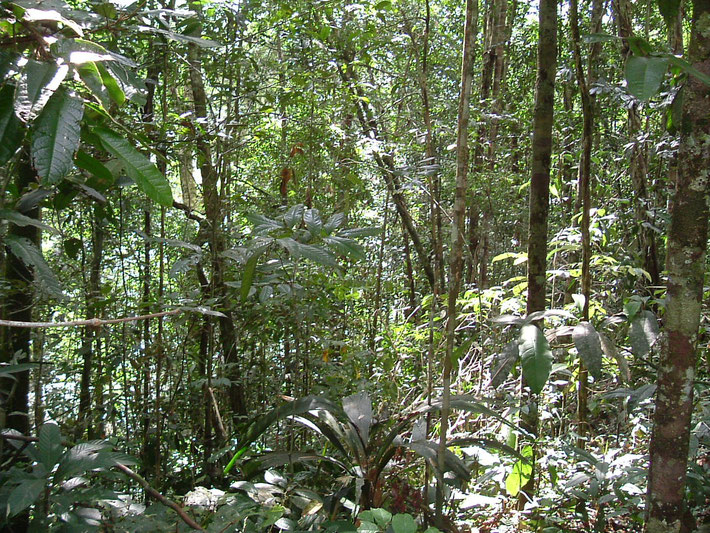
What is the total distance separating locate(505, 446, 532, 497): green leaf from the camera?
2.44 metres

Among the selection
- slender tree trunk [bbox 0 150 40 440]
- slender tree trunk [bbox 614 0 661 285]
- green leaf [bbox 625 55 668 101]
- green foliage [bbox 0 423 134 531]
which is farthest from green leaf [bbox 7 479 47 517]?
slender tree trunk [bbox 614 0 661 285]

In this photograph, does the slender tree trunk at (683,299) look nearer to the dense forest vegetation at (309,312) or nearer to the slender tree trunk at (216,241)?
the dense forest vegetation at (309,312)

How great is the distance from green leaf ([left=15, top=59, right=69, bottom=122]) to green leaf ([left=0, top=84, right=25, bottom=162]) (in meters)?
0.12

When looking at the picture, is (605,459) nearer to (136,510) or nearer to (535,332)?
(535,332)

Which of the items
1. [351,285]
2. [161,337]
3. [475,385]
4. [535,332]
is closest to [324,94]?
[351,285]

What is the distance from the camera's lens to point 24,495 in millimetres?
1441

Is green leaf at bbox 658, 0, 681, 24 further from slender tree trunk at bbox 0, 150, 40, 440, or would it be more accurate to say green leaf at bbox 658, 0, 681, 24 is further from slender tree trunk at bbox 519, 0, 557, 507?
slender tree trunk at bbox 0, 150, 40, 440

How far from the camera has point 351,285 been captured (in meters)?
3.43

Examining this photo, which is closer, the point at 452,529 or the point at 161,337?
the point at 452,529

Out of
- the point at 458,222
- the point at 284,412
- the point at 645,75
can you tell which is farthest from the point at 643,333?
the point at 284,412

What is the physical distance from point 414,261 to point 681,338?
5.43 m

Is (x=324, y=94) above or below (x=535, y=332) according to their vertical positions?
above

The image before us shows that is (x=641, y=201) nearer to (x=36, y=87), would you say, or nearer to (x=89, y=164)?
(x=89, y=164)

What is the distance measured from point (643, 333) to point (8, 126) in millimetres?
2056
